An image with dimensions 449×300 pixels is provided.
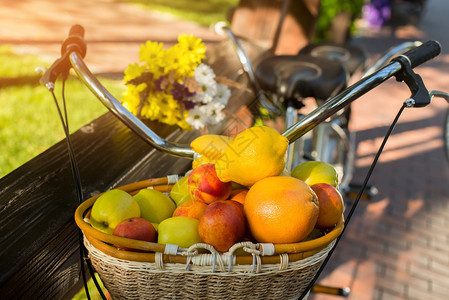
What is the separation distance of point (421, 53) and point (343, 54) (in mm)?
1807

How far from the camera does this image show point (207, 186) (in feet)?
3.30

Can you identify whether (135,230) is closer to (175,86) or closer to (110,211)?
(110,211)

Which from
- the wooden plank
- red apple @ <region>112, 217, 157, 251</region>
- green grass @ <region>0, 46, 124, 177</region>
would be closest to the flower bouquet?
the wooden plank

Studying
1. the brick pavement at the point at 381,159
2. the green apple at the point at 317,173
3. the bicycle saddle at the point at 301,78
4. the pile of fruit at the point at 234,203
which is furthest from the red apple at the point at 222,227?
the brick pavement at the point at 381,159

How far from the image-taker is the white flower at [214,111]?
5.83 feet

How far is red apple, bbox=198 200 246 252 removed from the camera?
2.88ft

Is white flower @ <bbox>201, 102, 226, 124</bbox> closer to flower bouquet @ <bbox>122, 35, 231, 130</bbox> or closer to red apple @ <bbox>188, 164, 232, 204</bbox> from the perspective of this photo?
flower bouquet @ <bbox>122, 35, 231, 130</bbox>

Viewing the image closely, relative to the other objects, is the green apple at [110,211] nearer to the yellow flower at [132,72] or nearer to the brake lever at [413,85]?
the brake lever at [413,85]

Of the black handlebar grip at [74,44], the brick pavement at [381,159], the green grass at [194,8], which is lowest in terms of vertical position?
the brick pavement at [381,159]

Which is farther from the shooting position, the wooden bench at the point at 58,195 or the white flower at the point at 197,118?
the white flower at the point at 197,118

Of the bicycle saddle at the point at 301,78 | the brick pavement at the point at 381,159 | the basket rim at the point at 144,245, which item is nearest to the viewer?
the basket rim at the point at 144,245

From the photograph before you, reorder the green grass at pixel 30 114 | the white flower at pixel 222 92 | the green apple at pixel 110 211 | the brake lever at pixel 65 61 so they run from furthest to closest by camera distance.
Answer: the green grass at pixel 30 114
the white flower at pixel 222 92
the brake lever at pixel 65 61
the green apple at pixel 110 211

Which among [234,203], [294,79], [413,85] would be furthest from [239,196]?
[294,79]

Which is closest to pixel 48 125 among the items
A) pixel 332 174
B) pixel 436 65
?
pixel 332 174
